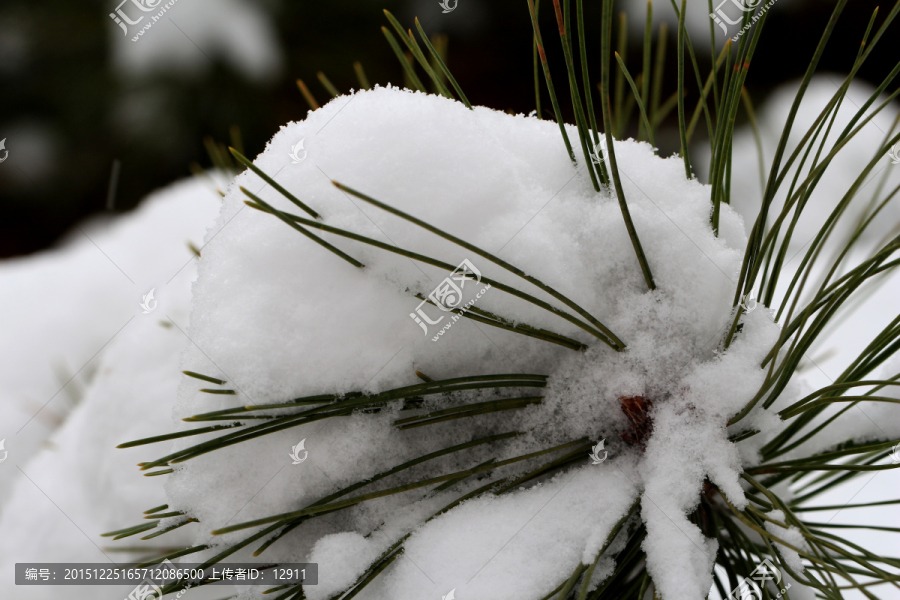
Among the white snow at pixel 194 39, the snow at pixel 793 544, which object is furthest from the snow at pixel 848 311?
the white snow at pixel 194 39

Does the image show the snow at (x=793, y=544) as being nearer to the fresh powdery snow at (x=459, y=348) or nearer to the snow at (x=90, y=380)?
the fresh powdery snow at (x=459, y=348)

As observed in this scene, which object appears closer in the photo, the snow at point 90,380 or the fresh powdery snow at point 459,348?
the fresh powdery snow at point 459,348

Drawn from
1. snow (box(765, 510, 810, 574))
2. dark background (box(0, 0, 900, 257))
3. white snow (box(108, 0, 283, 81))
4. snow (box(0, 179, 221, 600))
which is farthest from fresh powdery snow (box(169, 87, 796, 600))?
white snow (box(108, 0, 283, 81))

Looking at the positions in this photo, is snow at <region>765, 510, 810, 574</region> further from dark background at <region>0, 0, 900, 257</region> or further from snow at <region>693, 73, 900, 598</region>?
dark background at <region>0, 0, 900, 257</region>

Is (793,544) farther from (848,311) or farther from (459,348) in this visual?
(848,311)

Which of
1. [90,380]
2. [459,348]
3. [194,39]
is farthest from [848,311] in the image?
[194,39]

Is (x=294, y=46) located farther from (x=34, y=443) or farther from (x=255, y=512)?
(x=255, y=512)
